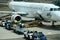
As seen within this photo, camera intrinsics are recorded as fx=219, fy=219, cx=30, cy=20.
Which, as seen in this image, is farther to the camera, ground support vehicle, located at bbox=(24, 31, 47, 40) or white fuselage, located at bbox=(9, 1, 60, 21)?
white fuselage, located at bbox=(9, 1, 60, 21)

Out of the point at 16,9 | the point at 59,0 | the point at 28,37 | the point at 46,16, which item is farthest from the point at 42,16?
the point at 59,0

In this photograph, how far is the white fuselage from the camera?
999 inches

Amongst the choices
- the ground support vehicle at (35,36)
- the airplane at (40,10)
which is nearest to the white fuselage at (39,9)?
→ the airplane at (40,10)

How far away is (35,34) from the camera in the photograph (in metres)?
19.9

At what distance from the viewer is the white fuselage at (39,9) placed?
83.3 feet

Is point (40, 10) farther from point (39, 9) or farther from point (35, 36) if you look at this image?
point (35, 36)

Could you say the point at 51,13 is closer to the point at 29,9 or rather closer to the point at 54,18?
Answer: the point at 54,18

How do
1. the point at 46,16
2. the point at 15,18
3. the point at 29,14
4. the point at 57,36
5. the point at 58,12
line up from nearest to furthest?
the point at 57,36 → the point at 58,12 → the point at 46,16 → the point at 15,18 → the point at 29,14

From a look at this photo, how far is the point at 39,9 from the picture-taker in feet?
94.6

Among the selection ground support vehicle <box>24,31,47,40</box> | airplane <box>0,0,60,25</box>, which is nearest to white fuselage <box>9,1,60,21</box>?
airplane <box>0,0,60,25</box>

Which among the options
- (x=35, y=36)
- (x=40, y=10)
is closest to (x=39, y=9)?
(x=40, y=10)

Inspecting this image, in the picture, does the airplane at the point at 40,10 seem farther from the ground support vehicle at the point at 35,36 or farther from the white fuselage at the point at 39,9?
the ground support vehicle at the point at 35,36

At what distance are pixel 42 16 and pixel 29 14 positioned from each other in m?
5.68

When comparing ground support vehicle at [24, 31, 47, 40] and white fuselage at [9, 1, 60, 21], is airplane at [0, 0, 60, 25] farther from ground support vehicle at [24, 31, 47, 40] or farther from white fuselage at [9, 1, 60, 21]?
ground support vehicle at [24, 31, 47, 40]
